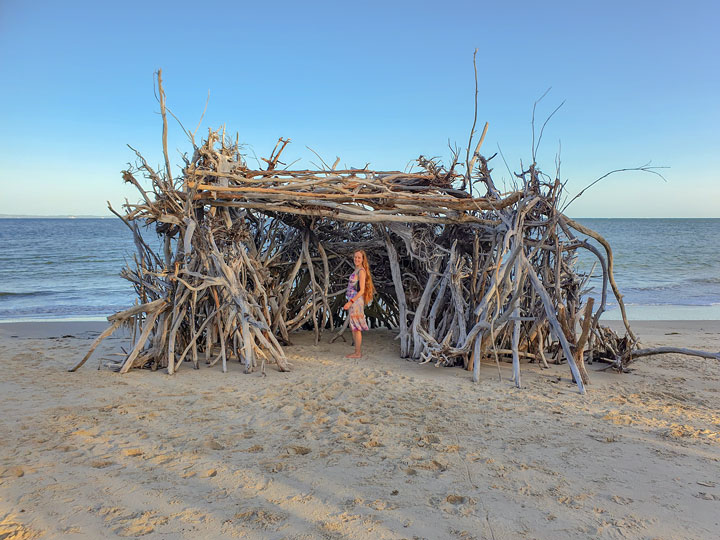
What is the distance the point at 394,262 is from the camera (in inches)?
263

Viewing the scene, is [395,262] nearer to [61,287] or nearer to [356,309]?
[356,309]

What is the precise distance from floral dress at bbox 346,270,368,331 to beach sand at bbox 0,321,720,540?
923 millimetres

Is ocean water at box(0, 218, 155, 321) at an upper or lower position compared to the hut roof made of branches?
lower

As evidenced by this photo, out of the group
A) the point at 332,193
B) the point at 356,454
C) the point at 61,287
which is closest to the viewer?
the point at 356,454

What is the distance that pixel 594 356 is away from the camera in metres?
6.37

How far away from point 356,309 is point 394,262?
772mm

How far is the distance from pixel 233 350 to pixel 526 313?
3.53 metres

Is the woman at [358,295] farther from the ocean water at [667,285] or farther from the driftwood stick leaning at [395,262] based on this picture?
the ocean water at [667,285]

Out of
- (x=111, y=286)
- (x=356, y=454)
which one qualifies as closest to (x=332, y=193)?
(x=356, y=454)

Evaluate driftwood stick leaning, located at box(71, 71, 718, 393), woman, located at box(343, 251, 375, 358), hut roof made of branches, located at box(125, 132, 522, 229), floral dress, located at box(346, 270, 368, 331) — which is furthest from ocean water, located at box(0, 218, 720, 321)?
floral dress, located at box(346, 270, 368, 331)

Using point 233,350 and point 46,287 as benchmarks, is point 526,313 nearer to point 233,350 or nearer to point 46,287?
point 233,350

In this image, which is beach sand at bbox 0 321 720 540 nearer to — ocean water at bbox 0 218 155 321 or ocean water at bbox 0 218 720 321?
ocean water at bbox 0 218 720 321

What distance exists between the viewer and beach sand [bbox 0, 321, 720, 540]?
2.82 meters

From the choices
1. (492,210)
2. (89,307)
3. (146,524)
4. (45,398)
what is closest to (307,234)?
(492,210)
